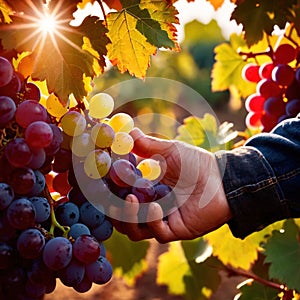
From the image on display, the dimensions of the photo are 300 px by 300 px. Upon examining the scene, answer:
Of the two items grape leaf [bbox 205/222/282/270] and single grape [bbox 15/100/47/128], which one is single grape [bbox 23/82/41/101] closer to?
single grape [bbox 15/100/47/128]

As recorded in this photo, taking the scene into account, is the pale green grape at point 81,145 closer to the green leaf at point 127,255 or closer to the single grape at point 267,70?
the single grape at point 267,70

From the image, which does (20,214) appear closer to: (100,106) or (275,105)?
(100,106)

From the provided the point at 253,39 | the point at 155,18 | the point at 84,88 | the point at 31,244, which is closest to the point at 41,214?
the point at 31,244

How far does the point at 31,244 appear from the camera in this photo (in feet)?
2.64

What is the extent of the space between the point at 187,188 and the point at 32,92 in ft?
1.16

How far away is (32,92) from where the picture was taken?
2.96 feet

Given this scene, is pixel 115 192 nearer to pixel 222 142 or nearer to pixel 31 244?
pixel 31 244

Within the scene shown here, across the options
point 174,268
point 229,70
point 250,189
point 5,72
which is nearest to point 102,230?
point 5,72

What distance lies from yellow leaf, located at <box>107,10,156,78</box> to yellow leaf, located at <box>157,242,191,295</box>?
84cm

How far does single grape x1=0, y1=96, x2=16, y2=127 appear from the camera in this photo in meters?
0.82

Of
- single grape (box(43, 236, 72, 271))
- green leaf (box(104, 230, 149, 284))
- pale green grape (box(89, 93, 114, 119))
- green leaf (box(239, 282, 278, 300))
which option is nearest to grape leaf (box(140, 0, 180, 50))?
pale green grape (box(89, 93, 114, 119))

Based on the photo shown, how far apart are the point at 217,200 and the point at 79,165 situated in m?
0.33

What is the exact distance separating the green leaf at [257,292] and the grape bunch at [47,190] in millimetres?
626

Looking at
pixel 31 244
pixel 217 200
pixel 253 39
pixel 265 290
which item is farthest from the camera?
pixel 265 290
